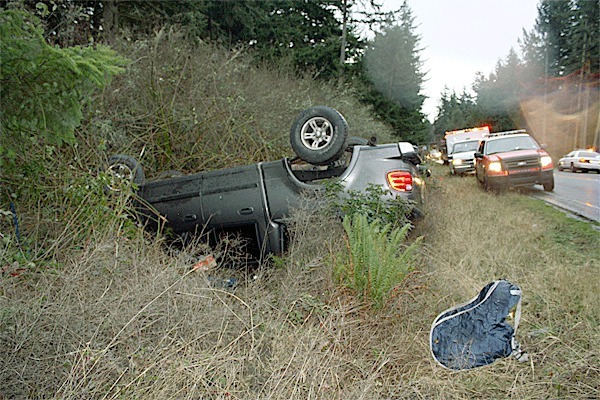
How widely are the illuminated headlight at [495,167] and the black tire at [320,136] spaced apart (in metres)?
9.38

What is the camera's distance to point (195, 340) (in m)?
2.83

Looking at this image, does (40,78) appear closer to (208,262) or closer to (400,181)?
(208,262)

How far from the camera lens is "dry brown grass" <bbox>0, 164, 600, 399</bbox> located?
2529 millimetres

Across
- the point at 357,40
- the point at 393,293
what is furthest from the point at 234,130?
the point at 357,40

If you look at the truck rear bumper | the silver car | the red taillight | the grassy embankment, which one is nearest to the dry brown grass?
the grassy embankment

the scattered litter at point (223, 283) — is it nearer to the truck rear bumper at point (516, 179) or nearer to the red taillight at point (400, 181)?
the red taillight at point (400, 181)

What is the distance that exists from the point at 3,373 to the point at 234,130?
279 inches

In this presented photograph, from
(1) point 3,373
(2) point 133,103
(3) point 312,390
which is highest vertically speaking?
(2) point 133,103

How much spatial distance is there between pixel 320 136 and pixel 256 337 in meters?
3.08

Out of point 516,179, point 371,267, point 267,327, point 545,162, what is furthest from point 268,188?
point 545,162

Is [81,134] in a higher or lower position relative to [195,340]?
higher

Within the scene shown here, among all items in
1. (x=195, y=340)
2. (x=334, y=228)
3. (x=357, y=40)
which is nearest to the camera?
(x=195, y=340)

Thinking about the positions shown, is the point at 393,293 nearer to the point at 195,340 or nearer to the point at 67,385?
the point at 195,340

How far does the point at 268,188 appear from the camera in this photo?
5.09 metres
